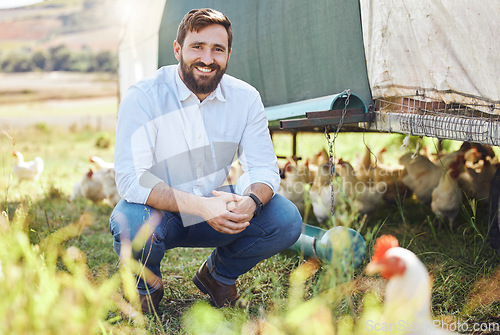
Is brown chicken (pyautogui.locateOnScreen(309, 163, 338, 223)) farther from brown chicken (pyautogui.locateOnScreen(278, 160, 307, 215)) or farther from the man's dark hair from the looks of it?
the man's dark hair

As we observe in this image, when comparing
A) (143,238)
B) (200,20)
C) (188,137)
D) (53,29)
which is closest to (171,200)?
(143,238)

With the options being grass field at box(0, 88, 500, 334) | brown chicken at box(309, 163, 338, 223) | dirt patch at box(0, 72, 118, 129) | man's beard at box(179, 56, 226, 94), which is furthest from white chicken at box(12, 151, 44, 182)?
dirt patch at box(0, 72, 118, 129)

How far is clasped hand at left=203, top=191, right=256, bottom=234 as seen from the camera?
7.48 ft

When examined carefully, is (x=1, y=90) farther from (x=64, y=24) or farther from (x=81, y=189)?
(x=81, y=189)

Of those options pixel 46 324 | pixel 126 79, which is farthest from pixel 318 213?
pixel 126 79

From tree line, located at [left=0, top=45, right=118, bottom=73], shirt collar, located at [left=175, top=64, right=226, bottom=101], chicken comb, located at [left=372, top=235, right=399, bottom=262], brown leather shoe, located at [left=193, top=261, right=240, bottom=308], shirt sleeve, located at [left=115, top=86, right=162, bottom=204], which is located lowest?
tree line, located at [left=0, top=45, right=118, bottom=73]

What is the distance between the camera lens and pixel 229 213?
7.47 ft

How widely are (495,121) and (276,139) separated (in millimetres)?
7322

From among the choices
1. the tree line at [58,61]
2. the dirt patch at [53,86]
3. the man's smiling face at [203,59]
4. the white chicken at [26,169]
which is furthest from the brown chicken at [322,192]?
the tree line at [58,61]

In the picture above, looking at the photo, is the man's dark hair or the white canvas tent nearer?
the white canvas tent

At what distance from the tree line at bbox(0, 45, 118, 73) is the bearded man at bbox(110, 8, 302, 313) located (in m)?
30.1

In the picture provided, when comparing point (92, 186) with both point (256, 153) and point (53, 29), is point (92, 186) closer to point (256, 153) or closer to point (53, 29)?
point (256, 153)

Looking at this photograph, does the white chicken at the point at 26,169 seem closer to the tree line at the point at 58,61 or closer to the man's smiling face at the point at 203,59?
the man's smiling face at the point at 203,59

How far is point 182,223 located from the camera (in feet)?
8.10
